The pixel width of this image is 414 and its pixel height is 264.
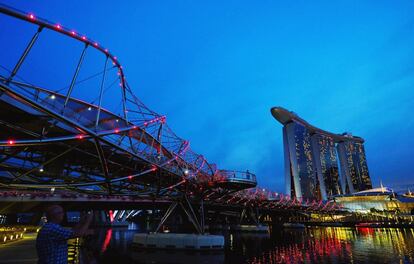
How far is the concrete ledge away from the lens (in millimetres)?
32931

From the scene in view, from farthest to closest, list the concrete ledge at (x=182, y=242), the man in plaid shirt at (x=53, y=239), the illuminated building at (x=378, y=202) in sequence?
the illuminated building at (x=378, y=202) < the concrete ledge at (x=182, y=242) < the man in plaid shirt at (x=53, y=239)

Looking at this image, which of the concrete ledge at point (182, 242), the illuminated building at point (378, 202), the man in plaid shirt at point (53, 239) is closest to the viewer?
the man in plaid shirt at point (53, 239)

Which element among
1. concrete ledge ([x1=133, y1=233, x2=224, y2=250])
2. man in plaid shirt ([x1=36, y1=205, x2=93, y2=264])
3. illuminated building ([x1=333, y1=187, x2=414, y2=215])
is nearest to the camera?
man in plaid shirt ([x1=36, y1=205, x2=93, y2=264])

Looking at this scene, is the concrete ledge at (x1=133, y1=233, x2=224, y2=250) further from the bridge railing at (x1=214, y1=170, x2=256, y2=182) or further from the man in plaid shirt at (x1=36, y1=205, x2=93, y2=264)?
the man in plaid shirt at (x1=36, y1=205, x2=93, y2=264)

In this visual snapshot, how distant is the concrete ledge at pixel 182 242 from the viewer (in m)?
32.9

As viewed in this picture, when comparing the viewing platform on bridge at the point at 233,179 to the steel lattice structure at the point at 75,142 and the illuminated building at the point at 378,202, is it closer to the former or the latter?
the steel lattice structure at the point at 75,142

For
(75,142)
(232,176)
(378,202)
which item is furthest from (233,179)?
(378,202)

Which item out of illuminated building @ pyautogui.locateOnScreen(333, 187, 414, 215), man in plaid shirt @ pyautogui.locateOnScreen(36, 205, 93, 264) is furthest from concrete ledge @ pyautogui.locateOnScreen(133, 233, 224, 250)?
illuminated building @ pyautogui.locateOnScreen(333, 187, 414, 215)

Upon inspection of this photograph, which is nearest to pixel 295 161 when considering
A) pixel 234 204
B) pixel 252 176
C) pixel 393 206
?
pixel 393 206

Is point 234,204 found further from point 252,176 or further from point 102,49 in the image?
point 102,49

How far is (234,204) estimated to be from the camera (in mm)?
75562

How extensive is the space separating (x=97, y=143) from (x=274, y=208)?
88.5m

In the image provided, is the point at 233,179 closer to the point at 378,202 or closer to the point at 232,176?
the point at 232,176

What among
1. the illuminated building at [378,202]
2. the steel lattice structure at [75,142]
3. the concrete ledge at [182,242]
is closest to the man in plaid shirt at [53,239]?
the steel lattice structure at [75,142]
